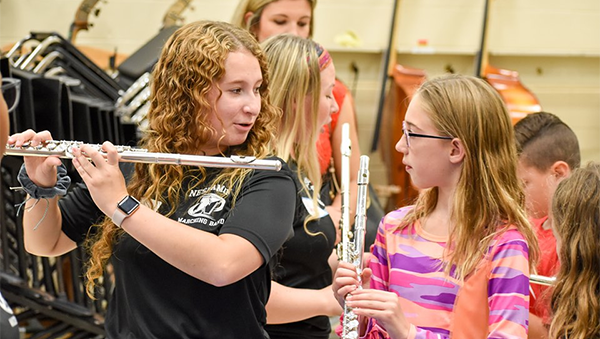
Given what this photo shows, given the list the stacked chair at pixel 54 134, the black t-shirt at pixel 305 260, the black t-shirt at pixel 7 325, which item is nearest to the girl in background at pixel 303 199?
the black t-shirt at pixel 305 260

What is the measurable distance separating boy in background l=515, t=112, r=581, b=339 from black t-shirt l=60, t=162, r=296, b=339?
2.27 ft

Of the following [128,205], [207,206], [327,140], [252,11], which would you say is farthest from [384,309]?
[252,11]

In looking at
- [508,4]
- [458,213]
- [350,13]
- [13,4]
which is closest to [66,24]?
[13,4]

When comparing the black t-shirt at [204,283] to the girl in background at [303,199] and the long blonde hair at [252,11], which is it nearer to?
the girl in background at [303,199]

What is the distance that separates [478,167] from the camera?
1.47 m

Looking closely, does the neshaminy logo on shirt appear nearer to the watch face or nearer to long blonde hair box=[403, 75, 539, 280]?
the watch face

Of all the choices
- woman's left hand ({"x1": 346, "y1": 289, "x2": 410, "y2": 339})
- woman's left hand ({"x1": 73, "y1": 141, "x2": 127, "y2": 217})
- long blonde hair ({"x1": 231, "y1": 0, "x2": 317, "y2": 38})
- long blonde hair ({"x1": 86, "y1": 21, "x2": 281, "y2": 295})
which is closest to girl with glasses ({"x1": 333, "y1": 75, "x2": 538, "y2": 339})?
woman's left hand ({"x1": 346, "y1": 289, "x2": 410, "y2": 339})

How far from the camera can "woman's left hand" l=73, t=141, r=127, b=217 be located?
4.13 ft

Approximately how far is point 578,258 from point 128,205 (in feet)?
2.58

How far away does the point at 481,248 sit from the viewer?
139 cm

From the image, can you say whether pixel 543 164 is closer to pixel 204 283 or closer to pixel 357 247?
pixel 357 247

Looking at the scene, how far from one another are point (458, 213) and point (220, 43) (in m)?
0.52

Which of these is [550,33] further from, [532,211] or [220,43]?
[220,43]

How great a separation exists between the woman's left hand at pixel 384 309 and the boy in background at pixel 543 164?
1.83ft
